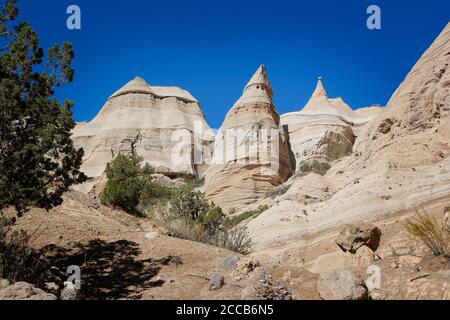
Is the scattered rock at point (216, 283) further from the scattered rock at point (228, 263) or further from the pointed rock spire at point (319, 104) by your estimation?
the pointed rock spire at point (319, 104)

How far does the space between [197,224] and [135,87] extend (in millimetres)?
52811

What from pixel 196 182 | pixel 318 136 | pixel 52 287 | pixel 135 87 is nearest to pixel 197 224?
pixel 52 287

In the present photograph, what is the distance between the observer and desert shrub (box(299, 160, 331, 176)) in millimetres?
33103

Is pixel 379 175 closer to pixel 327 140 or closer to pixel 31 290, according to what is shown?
pixel 31 290

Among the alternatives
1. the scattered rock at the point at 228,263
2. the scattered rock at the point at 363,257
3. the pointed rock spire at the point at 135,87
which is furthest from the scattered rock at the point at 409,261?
the pointed rock spire at the point at 135,87

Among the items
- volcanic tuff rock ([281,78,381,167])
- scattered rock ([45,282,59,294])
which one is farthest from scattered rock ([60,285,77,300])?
volcanic tuff rock ([281,78,381,167])

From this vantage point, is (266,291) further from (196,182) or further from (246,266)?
(196,182)

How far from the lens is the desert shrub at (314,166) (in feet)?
109

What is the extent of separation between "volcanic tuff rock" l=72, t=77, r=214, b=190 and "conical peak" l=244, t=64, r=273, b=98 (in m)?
15.8

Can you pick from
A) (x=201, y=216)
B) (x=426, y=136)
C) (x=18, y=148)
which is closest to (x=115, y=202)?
(x=201, y=216)

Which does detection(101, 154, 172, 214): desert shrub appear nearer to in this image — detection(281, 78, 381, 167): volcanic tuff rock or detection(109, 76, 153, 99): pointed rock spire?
detection(281, 78, 381, 167): volcanic tuff rock

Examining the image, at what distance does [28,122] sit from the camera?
7141 millimetres

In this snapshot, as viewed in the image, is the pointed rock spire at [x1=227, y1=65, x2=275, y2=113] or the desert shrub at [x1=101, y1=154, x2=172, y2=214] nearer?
the desert shrub at [x1=101, y1=154, x2=172, y2=214]

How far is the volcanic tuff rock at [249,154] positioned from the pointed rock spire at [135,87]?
1160 inches
